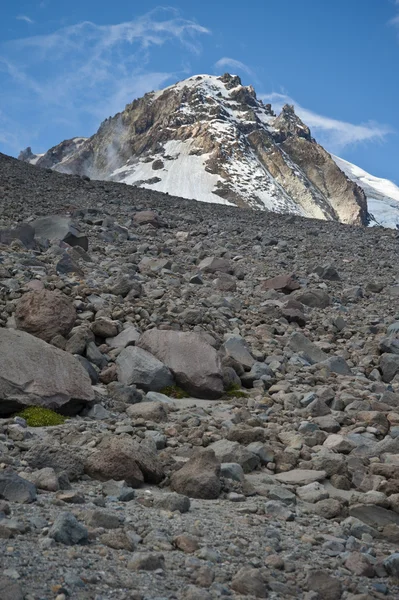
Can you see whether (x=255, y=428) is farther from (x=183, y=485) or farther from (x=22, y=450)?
(x=22, y=450)

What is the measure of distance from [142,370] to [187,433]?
2.03 meters

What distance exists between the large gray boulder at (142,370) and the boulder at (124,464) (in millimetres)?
3140

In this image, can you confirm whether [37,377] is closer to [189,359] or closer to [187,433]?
[187,433]

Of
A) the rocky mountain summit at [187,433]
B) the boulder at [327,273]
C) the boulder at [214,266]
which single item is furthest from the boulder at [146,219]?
the boulder at [327,273]

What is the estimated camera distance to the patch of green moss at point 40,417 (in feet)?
25.0

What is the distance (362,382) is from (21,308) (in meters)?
6.07

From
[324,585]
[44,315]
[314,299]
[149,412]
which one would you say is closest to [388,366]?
[314,299]

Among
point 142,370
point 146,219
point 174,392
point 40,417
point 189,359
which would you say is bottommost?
point 40,417

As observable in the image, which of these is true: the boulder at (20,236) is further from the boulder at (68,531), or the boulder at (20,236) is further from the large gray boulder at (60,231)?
the boulder at (68,531)

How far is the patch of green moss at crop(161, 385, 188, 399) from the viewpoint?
9.90 m

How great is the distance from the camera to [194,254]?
22.4m

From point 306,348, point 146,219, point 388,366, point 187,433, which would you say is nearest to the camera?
point 187,433

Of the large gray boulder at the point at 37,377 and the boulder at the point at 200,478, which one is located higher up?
the large gray boulder at the point at 37,377

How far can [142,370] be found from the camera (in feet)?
32.3
